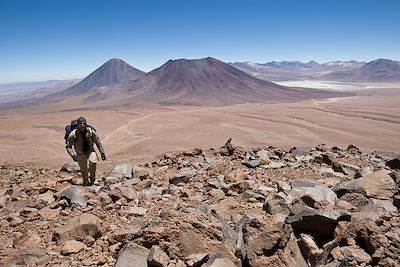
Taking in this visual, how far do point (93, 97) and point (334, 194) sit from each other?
9961cm

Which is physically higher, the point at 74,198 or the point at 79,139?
the point at 79,139

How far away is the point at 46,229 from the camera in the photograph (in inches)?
157

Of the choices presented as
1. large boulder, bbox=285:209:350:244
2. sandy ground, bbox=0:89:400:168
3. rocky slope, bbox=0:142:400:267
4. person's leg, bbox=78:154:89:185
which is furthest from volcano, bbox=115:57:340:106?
large boulder, bbox=285:209:350:244

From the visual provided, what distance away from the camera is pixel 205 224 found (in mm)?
3322

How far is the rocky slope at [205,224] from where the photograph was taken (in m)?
3.17

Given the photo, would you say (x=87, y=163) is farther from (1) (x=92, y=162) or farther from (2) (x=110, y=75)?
(2) (x=110, y=75)

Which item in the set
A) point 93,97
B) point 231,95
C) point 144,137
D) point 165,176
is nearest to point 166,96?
point 231,95

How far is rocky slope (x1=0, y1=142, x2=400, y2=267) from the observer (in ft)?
10.4

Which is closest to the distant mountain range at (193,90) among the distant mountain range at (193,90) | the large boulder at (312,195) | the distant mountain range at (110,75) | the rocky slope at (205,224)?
the distant mountain range at (193,90)

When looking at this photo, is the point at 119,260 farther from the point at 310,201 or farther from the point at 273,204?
the point at 310,201

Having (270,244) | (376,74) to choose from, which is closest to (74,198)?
(270,244)

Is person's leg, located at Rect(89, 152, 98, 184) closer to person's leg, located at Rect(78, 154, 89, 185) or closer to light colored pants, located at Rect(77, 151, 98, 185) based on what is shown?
light colored pants, located at Rect(77, 151, 98, 185)

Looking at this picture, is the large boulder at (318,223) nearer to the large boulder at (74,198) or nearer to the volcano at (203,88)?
the large boulder at (74,198)

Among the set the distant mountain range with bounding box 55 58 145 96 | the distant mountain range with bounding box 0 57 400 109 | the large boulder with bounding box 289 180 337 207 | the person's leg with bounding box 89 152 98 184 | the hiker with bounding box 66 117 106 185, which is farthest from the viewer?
the distant mountain range with bounding box 55 58 145 96
